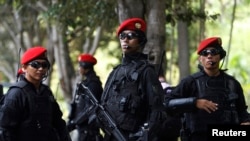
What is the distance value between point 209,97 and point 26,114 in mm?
1925

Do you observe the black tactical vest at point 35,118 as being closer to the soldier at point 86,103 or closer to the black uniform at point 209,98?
the black uniform at point 209,98

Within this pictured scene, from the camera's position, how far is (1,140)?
6086 mm

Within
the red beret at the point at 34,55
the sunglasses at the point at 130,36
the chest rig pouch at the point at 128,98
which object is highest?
the sunglasses at the point at 130,36

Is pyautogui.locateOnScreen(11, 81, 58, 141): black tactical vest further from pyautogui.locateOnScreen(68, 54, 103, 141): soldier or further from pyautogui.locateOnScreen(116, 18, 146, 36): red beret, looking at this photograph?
pyautogui.locateOnScreen(68, 54, 103, 141): soldier

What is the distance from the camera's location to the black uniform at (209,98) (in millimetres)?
6605

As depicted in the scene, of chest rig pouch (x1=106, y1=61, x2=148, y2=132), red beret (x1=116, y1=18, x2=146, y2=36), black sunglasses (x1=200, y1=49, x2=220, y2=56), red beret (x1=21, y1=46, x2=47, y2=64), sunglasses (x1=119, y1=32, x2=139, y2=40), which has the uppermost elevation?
red beret (x1=116, y1=18, x2=146, y2=36)

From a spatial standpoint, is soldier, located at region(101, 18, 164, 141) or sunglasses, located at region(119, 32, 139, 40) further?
sunglasses, located at region(119, 32, 139, 40)

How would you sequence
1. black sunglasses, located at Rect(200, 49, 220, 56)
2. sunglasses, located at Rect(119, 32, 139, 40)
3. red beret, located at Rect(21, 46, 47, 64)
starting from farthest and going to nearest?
black sunglasses, located at Rect(200, 49, 220, 56), sunglasses, located at Rect(119, 32, 139, 40), red beret, located at Rect(21, 46, 47, 64)

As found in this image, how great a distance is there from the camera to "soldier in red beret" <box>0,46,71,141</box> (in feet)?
20.3

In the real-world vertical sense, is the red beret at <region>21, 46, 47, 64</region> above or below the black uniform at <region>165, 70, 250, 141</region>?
above

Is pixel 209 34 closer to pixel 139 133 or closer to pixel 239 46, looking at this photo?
pixel 239 46

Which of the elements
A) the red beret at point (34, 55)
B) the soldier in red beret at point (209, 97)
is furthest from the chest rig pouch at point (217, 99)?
the red beret at point (34, 55)

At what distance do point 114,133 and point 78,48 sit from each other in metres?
15.0

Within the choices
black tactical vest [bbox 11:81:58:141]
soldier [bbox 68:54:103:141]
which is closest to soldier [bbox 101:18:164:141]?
black tactical vest [bbox 11:81:58:141]
